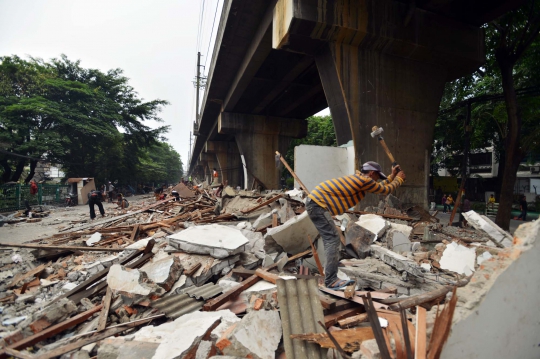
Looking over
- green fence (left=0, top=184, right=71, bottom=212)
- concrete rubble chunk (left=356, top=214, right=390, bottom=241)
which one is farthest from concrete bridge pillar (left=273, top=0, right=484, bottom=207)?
green fence (left=0, top=184, right=71, bottom=212)

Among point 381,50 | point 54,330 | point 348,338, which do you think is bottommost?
point 54,330

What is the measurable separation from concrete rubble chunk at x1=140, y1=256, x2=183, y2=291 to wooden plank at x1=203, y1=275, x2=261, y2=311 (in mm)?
671

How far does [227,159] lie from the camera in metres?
25.6

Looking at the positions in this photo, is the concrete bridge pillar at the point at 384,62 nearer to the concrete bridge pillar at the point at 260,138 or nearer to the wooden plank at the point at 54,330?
the wooden plank at the point at 54,330

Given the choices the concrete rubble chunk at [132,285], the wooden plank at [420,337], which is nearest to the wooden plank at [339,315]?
the wooden plank at [420,337]

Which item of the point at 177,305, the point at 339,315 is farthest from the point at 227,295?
the point at 339,315

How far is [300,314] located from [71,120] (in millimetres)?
24072

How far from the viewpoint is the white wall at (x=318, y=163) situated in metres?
7.14

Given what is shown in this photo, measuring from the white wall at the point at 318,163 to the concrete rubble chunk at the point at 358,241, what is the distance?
3.04 m

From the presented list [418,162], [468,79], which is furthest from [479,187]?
[418,162]

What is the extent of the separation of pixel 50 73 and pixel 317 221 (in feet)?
89.9

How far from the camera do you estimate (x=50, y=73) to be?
70.5ft

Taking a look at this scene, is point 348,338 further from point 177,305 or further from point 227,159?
point 227,159

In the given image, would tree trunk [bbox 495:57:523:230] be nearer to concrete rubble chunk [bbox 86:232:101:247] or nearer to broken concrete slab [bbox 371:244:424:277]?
broken concrete slab [bbox 371:244:424:277]
